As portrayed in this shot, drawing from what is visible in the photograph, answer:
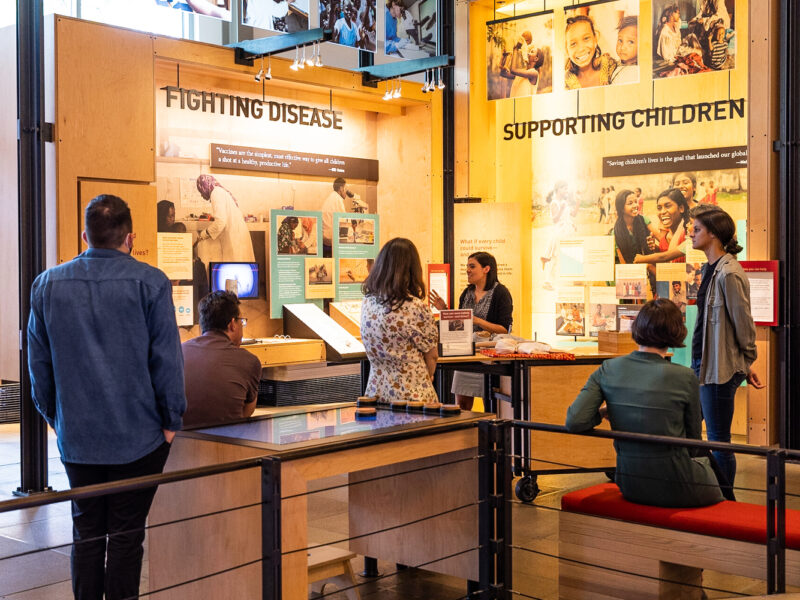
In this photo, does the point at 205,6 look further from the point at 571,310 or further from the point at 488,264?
the point at 571,310

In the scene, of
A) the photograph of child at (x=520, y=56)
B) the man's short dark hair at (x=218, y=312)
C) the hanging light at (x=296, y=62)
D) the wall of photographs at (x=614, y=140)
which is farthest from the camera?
the photograph of child at (x=520, y=56)

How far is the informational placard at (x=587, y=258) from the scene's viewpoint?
9672mm

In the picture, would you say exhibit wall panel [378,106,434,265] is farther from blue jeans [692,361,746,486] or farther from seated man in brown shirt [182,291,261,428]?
seated man in brown shirt [182,291,261,428]

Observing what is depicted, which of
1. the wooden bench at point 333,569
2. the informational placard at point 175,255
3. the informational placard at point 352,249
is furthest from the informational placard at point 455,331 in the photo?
the informational placard at point 352,249

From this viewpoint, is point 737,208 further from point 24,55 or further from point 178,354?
point 178,354

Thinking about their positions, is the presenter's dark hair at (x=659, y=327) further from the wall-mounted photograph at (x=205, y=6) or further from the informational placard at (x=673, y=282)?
the informational placard at (x=673, y=282)

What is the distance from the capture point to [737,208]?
8.83 m

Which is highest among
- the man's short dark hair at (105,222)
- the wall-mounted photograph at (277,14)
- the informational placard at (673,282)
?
the wall-mounted photograph at (277,14)

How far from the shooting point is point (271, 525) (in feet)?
10.1

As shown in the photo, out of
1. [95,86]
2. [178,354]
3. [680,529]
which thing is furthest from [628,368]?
[95,86]

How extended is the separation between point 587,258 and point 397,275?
533 cm

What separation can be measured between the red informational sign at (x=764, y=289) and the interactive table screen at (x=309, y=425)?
4159 mm

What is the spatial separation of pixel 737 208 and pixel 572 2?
256 centimetres

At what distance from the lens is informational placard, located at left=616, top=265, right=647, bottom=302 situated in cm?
941
